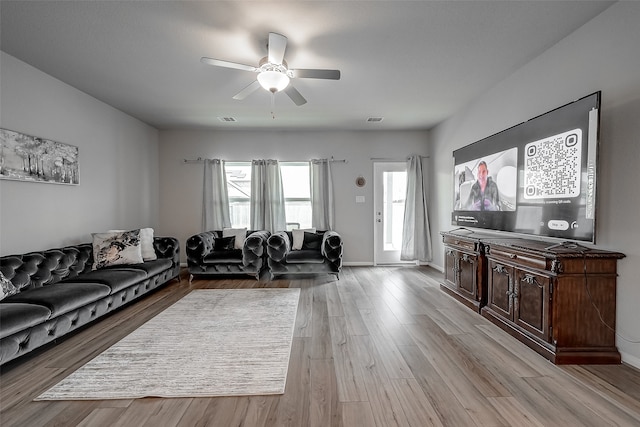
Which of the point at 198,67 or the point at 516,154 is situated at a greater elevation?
the point at 198,67

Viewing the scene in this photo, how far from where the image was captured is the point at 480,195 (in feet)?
11.7

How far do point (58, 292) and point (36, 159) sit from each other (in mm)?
1659

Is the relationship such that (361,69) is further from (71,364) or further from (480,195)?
(71,364)

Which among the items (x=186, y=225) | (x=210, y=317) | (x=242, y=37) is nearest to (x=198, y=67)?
(x=242, y=37)

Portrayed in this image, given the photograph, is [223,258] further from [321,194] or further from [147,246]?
[321,194]

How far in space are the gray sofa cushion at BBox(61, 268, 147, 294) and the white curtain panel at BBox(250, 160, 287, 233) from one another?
2.37 meters

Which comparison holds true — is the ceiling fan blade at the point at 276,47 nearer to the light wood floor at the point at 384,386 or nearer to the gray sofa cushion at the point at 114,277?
the light wood floor at the point at 384,386

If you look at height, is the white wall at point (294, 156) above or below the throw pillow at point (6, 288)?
above

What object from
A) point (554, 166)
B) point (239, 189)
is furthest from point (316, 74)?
point (239, 189)

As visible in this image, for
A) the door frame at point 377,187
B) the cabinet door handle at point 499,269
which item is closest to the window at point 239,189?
the door frame at point 377,187

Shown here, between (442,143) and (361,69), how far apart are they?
274 cm

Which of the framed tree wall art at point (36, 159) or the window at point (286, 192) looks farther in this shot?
the window at point (286, 192)

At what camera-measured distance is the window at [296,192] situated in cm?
576

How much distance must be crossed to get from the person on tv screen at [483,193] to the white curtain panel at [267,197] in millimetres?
3382
